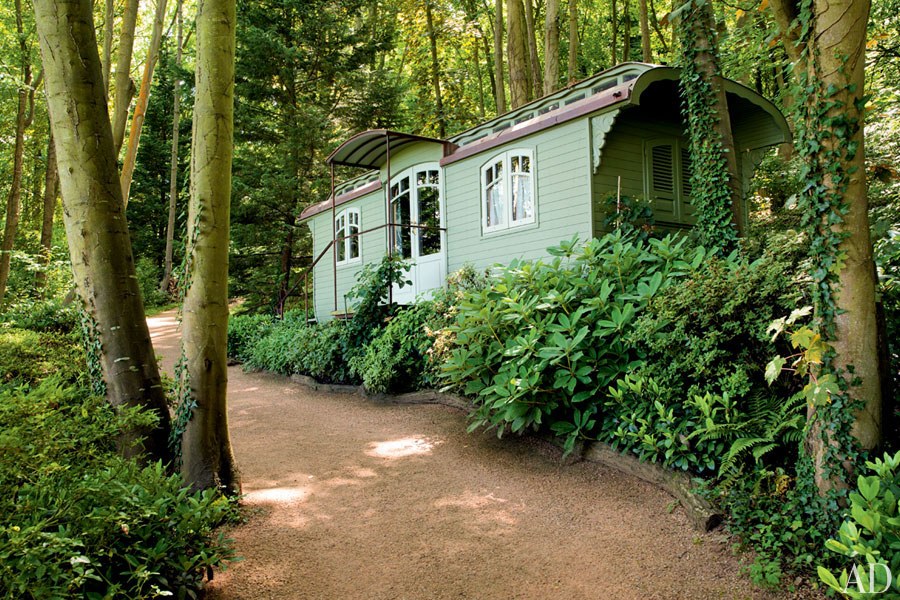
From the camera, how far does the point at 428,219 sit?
1189 centimetres

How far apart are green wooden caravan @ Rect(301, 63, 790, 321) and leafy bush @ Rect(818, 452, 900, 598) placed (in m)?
5.75

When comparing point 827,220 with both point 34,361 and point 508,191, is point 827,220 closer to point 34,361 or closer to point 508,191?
point 508,191

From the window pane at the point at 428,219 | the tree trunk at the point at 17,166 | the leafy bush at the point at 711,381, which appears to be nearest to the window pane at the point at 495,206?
the window pane at the point at 428,219

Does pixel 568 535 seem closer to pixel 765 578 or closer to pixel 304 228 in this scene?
pixel 765 578

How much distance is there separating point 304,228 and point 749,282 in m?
15.6

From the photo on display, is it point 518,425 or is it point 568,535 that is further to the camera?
point 518,425

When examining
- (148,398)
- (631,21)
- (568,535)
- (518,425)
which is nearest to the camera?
(568,535)

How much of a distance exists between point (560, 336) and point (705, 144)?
Result: 4.03 m

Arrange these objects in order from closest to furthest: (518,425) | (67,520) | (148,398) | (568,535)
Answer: (67,520), (568,535), (148,398), (518,425)

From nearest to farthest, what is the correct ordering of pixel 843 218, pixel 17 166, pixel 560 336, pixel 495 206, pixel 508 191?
pixel 843 218, pixel 560 336, pixel 508 191, pixel 495 206, pixel 17 166

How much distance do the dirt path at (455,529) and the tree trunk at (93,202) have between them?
129 cm

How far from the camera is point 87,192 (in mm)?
3994

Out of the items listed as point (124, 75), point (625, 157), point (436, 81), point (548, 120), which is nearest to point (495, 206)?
point (548, 120)

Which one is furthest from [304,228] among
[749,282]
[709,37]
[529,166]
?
[749,282]
